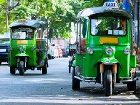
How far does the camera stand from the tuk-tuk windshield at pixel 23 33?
29.0 m

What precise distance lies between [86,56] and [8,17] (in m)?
43.5

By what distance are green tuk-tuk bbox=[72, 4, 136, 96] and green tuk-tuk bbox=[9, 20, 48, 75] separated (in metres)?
10.2

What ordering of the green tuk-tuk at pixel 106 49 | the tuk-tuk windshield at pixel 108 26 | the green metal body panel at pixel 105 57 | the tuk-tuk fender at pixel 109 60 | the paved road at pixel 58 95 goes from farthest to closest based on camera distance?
the tuk-tuk windshield at pixel 108 26 < the green metal body panel at pixel 105 57 < the green tuk-tuk at pixel 106 49 < the tuk-tuk fender at pixel 109 60 < the paved road at pixel 58 95

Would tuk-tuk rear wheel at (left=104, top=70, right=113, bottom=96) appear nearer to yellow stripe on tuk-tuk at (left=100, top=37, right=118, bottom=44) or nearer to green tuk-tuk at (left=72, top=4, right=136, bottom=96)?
green tuk-tuk at (left=72, top=4, right=136, bottom=96)

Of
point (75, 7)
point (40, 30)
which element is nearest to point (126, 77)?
point (40, 30)

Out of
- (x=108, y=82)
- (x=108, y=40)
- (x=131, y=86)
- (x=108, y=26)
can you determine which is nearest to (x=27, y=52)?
(x=131, y=86)

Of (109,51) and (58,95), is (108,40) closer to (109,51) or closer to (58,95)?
(109,51)

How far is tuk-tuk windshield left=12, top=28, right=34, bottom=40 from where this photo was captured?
29.0m

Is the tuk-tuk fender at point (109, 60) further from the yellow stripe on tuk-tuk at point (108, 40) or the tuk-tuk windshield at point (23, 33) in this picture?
the tuk-tuk windshield at point (23, 33)

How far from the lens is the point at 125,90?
18844 millimetres

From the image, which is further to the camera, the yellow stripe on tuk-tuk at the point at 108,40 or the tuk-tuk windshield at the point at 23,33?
the tuk-tuk windshield at the point at 23,33

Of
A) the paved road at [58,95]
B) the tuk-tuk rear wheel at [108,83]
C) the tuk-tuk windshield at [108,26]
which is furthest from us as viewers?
the tuk-tuk windshield at [108,26]

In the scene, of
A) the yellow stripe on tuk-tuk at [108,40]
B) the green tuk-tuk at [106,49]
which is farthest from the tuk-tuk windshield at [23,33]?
the yellow stripe on tuk-tuk at [108,40]

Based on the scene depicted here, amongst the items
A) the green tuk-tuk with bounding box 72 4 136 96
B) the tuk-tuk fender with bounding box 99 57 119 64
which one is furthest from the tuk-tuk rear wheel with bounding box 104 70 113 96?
the tuk-tuk fender with bounding box 99 57 119 64
